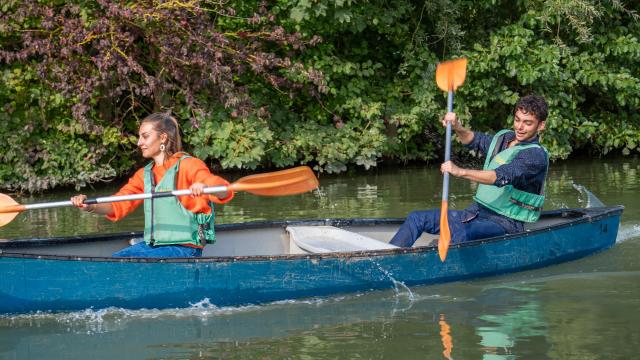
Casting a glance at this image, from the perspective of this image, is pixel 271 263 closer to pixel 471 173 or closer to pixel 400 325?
pixel 400 325

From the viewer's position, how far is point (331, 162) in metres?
13.1

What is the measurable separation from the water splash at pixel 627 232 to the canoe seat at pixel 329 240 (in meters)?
2.27

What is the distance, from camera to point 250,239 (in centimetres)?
791

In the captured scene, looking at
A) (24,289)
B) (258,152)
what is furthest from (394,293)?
(258,152)

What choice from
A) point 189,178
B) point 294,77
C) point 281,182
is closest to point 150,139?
point 189,178

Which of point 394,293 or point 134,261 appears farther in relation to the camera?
point 394,293

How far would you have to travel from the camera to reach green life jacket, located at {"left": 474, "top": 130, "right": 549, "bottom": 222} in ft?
24.2

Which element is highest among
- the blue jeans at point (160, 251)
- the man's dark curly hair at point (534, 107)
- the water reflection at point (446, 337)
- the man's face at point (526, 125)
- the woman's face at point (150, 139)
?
the man's dark curly hair at point (534, 107)

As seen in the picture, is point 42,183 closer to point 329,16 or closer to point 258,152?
point 258,152

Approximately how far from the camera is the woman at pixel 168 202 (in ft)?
21.4

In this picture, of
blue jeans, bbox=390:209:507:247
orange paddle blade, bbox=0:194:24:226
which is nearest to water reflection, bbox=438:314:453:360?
blue jeans, bbox=390:209:507:247

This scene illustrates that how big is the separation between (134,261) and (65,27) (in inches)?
233

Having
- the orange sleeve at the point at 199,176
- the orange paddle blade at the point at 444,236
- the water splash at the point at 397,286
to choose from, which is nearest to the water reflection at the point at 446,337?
the water splash at the point at 397,286

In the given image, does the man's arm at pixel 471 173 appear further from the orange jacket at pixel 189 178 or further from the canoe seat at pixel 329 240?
the orange jacket at pixel 189 178
